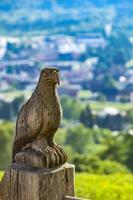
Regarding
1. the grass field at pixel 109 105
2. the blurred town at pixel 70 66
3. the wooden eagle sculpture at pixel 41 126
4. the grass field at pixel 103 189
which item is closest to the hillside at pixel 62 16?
the blurred town at pixel 70 66

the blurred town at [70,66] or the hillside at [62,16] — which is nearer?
the blurred town at [70,66]

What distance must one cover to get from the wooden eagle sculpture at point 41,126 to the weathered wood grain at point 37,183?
0.16ft

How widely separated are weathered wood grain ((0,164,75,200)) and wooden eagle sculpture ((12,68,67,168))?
49 millimetres

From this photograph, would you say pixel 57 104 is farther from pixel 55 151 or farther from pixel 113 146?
pixel 113 146

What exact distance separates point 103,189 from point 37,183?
14.7 ft

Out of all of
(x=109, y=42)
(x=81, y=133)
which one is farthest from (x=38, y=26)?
(x=81, y=133)

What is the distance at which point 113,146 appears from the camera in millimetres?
25000

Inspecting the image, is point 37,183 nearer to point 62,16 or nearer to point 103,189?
point 103,189

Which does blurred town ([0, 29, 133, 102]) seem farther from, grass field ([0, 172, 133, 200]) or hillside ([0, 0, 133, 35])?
grass field ([0, 172, 133, 200])

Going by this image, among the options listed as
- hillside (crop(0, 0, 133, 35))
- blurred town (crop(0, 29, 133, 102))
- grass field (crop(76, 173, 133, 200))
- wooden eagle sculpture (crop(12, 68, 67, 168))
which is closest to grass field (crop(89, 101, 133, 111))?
blurred town (crop(0, 29, 133, 102))

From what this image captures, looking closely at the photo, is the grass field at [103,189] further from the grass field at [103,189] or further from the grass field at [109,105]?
the grass field at [109,105]

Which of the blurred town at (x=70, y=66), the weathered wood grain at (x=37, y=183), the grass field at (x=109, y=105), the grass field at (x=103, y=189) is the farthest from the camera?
the blurred town at (x=70, y=66)

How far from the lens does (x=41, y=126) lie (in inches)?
129

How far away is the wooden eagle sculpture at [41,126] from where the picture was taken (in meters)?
3.26
